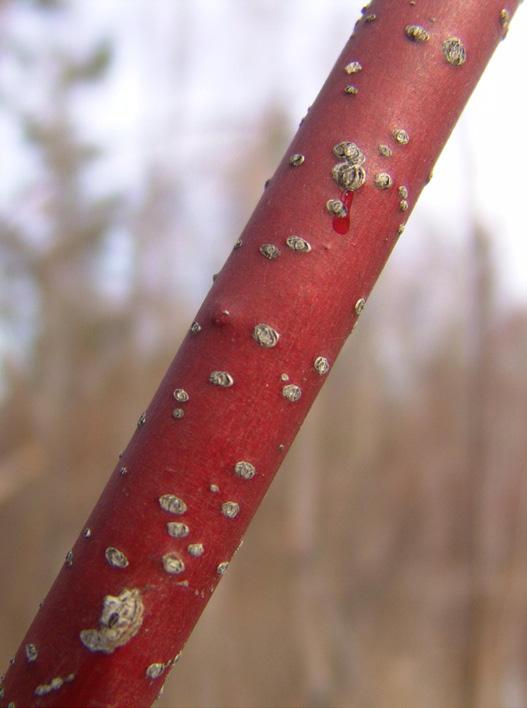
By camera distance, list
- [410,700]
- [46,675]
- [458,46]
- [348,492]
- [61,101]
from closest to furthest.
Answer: [46,675]
[458,46]
[61,101]
[410,700]
[348,492]

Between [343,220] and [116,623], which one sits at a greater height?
[343,220]

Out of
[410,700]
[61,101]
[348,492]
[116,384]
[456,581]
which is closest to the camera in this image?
[61,101]

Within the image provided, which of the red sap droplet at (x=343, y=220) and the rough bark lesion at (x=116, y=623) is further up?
the red sap droplet at (x=343, y=220)

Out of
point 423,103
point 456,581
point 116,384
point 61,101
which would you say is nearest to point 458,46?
point 423,103

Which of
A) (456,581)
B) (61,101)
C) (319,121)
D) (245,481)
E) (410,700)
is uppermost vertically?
(61,101)

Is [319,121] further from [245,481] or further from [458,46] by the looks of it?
[245,481]

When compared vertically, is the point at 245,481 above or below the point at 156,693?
above

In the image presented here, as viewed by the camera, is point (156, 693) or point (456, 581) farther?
point (456, 581)

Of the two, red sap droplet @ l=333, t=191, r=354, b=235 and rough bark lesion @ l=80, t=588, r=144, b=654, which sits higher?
red sap droplet @ l=333, t=191, r=354, b=235
